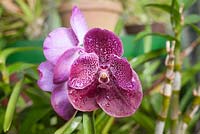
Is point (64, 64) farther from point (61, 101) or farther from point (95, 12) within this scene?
point (95, 12)

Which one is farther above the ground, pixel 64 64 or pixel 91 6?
pixel 64 64

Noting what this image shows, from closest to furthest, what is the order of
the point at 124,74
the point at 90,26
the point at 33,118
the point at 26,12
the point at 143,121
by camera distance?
1. the point at 124,74
2. the point at 33,118
3. the point at 143,121
4. the point at 90,26
5. the point at 26,12

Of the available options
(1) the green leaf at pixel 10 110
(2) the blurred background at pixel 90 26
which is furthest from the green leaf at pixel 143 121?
(1) the green leaf at pixel 10 110

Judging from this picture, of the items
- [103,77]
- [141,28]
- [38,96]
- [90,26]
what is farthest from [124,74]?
[141,28]

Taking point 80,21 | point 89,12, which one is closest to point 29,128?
point 80,21

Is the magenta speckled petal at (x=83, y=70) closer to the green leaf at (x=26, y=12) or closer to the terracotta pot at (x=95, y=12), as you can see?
the terracotta pot at (x=95, y=12)

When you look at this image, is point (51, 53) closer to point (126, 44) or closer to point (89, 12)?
point (126, 44)

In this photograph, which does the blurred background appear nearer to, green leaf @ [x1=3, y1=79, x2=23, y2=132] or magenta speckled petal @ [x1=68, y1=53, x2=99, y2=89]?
green leaf @ [x1=3, y1=79, x2=23, y2=132]
